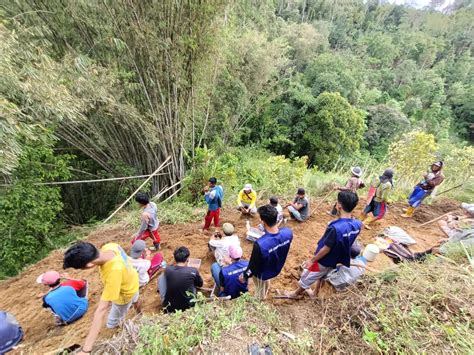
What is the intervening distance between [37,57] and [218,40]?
3.24 m

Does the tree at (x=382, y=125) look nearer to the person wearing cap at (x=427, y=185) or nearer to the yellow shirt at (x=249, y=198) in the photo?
the person wearing cap at (x=427, y=185)

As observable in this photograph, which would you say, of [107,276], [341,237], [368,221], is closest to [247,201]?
[368,221]

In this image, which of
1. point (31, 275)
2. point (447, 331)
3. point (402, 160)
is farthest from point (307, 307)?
point (402, 160)

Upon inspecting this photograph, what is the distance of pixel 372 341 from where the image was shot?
1.79 m

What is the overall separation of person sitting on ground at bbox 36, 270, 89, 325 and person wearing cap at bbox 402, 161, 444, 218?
5.83m

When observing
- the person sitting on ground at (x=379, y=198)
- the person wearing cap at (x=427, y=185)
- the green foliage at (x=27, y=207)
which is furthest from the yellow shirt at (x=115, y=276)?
the person wearing cap at (x=427, y=185)

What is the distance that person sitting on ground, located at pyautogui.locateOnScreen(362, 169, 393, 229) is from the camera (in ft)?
13.9

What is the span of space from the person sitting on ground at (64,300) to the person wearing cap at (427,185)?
19.1ft

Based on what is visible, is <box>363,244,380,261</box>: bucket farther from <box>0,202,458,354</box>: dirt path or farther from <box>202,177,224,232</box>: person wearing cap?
<box>202,177,224,232</box>: person wearing cap

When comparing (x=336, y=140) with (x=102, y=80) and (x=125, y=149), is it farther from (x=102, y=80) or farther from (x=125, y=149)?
(x=102, y=80)

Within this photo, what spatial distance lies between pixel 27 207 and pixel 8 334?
2.19m

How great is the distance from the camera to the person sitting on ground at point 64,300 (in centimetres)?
271

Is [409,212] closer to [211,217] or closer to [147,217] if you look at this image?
[211,217]

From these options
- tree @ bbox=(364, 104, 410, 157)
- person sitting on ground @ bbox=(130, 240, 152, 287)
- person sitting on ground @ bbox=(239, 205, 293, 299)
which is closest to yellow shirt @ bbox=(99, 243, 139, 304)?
person sitting on ground @ bbox=(130, 240, 152, 287)
